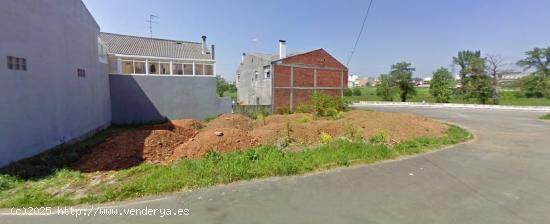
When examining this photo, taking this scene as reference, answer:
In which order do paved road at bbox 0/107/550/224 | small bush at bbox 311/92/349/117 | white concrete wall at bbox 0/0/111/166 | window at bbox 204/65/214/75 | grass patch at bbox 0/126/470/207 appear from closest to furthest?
paved road at bbox 0/107/550/224 < grass patch at bbox 0/126/470/207 < white concrete wall at bbox 0/0/111/166 < small bush at bbox 311/92/349/117 < window at bbox 204/65/214/75

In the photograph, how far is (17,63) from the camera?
21.3 ft

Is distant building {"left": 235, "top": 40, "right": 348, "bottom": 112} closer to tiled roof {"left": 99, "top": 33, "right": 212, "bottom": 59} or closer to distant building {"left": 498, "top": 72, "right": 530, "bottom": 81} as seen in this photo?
tiled roof {"left": 99, "top": 33, "right": 212, "bottom": 59}

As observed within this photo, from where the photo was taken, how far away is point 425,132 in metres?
11.0

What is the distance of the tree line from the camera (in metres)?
35.7

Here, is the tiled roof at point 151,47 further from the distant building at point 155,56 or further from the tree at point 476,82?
the tree at point 476,82

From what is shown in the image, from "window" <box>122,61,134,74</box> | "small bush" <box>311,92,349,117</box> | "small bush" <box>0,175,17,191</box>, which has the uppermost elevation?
"window" <box>122,61,134,74</box>

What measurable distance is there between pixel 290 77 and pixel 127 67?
1360 cm

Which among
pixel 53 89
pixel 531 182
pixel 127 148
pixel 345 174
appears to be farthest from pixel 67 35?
pixel 531 182

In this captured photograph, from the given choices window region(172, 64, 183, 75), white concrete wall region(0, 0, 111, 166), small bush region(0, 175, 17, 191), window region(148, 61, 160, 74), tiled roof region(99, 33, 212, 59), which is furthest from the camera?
tiled roof region(99, 33, 212, 59)

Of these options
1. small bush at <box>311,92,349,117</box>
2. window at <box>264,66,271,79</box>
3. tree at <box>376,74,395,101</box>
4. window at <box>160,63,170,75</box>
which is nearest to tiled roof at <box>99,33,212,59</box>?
window at <box>160,63,170,75</box>

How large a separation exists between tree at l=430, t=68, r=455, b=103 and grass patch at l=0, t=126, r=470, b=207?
1423 inches

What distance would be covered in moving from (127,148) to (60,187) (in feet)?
8.81

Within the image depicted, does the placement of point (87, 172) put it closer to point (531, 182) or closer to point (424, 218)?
point (424, 218)

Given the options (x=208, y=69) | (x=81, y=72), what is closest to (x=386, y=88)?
(x=208, y=69)
